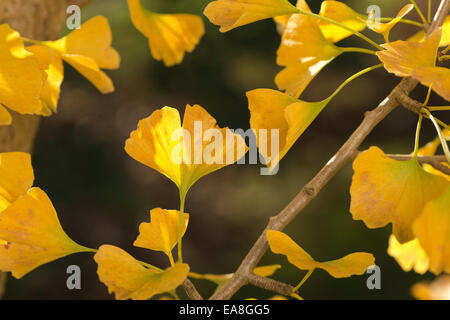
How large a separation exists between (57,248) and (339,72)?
29.0 inches

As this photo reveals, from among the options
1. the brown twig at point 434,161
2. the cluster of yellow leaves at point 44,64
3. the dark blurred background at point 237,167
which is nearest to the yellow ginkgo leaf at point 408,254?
the brown twig at point 434,161

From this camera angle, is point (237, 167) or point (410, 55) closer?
point (410, 55)

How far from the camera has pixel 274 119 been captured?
21cm

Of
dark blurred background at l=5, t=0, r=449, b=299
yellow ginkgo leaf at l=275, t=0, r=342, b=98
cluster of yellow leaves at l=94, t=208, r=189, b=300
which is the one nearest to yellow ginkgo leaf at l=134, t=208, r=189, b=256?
cluster of yellow leaves at l=94, t=208, r=189, b=300

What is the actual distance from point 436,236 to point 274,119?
0.08m

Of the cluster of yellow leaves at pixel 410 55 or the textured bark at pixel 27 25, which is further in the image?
the textured bark at pixel 27 25

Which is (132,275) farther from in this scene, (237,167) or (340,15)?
(237,167)

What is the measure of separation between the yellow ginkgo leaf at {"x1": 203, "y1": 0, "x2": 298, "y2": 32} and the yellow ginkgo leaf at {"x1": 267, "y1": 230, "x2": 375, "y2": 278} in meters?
0.08

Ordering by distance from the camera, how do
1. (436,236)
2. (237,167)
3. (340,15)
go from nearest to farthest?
(436,236) → (340,15) → (237,167)

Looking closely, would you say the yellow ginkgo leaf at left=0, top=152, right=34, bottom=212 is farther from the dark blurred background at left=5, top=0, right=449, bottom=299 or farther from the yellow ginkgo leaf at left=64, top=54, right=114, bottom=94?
the dark blurred background at left=5, top=0, right=449, bottom=299

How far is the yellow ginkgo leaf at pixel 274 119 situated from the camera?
0.20m

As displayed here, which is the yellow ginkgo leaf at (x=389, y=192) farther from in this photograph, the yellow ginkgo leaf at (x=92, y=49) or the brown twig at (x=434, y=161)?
the yellow ginkgo leaf at (x=92, y=49)

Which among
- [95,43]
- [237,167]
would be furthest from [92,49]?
[237,167]

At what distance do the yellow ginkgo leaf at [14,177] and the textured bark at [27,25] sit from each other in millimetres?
102
